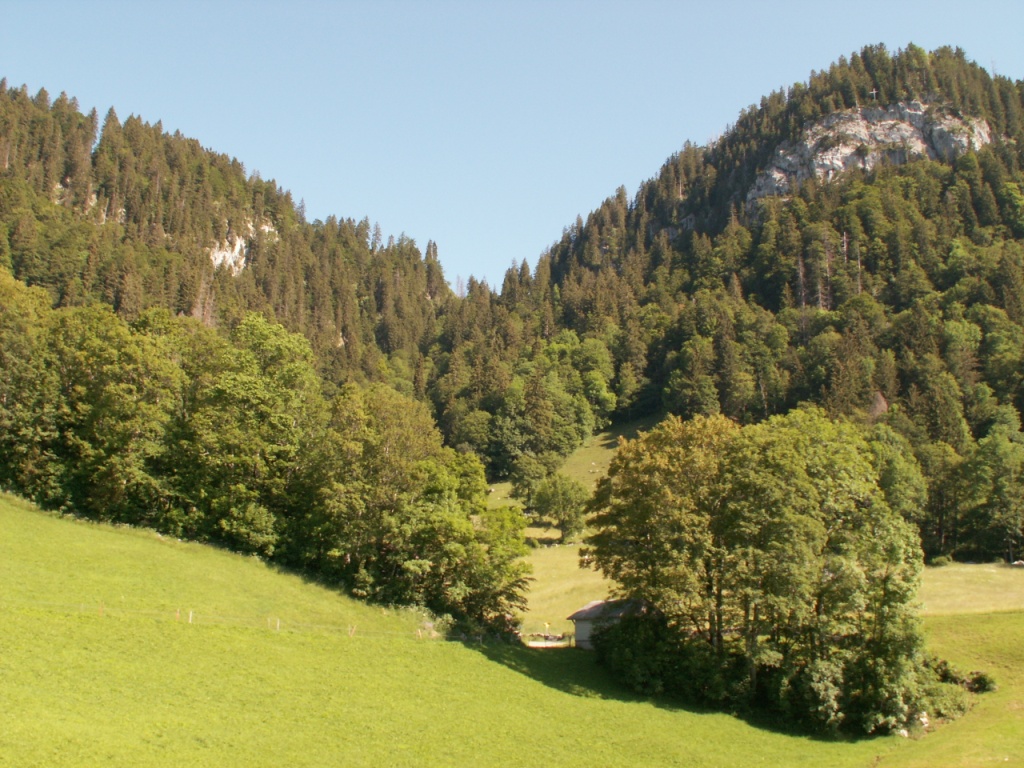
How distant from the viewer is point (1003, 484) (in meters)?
75.3

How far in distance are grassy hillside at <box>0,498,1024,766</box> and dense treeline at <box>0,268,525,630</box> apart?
278cm

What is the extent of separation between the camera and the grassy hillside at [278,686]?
2458cm

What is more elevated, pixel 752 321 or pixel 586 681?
pixel 752 321

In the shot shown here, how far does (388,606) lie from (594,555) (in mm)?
12293

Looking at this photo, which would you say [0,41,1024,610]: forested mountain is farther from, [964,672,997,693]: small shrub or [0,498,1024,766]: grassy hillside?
[0,498,1024,766]: grassy hillside

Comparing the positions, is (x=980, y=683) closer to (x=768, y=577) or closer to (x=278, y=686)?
(x=768, y=577)

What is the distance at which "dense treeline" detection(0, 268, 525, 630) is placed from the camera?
151 feet

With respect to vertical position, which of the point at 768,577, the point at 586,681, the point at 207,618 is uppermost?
the point at 768,577

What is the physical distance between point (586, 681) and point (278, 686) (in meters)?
16.8

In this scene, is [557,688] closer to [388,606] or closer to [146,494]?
[388,606]

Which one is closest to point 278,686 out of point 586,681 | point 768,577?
point 586,681

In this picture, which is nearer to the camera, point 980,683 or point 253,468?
point 980,683

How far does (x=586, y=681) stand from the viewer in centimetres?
4031

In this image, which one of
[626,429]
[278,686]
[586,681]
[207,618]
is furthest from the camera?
[626,429]
